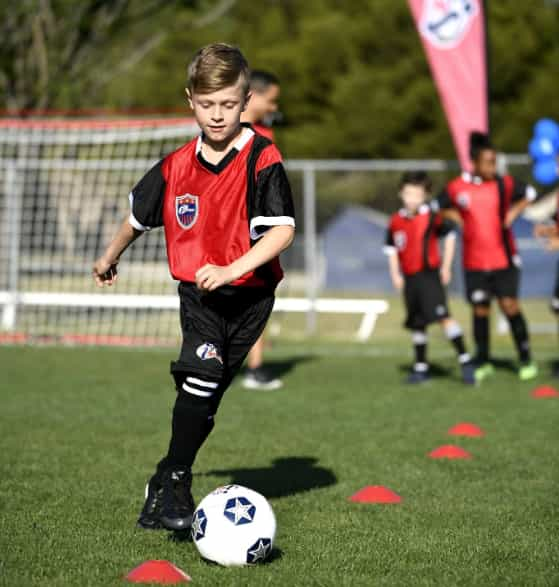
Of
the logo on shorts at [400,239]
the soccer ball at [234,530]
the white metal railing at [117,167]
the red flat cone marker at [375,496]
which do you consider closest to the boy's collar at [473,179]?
the logo on shorts at [400,239]

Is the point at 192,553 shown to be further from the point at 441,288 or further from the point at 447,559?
the point at 441,288

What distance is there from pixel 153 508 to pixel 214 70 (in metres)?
1.77

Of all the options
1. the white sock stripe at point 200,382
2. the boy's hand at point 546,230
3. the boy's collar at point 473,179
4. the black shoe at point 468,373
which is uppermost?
the boy's collar at point 473,179

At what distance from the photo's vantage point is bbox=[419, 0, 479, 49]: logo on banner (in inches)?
463

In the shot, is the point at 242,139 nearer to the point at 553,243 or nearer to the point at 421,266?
the point at 553,243

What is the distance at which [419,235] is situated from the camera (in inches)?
394

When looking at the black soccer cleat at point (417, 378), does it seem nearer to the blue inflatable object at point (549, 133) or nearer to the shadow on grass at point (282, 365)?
the shadow on grass at point (282, 365)

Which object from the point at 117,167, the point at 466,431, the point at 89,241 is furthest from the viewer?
the point at 89,241

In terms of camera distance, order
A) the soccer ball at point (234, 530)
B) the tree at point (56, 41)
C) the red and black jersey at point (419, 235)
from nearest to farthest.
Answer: the soccer ball at point (234, 530), the red and black jersey at point (419, 235), the tree at point (56, 41)

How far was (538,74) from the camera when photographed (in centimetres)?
3206

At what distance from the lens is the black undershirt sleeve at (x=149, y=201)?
4715 mm

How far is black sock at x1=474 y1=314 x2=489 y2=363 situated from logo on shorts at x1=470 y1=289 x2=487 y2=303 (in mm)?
186

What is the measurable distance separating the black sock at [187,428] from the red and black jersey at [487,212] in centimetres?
595

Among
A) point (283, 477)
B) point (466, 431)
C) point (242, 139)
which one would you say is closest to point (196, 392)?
point (242, 139)
